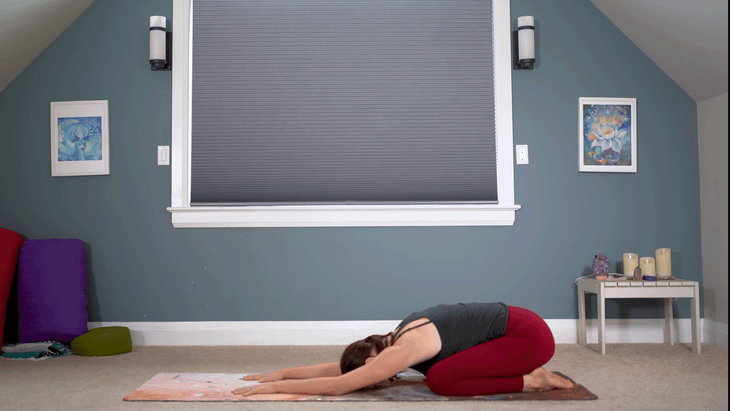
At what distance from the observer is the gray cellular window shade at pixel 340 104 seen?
3.51 m

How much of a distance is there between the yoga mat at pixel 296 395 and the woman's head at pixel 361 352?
168 millimetres

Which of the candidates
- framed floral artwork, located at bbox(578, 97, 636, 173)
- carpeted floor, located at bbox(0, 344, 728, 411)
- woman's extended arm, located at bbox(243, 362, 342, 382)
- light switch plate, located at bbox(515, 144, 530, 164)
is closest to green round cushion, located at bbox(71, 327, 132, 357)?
carpeted floor, located at bbox(0, 344, 728, 411)

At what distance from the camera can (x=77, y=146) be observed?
354 cm

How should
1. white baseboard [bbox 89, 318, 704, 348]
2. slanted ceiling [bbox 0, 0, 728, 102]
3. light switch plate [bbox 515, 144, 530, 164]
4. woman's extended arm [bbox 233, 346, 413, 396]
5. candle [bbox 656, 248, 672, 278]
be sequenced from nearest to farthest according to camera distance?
woman's extended arm [bbox 233, 346, 413, 396] < slanted ceiling [bbox 0, 0, 728, 102] < candle [bbox 656, 248, 672, 278] < white baseboard [bbox 89, 318, 704, 348] < light switch plate [bbox 515, 144, 530, 164]

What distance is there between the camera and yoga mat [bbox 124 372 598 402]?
219cm

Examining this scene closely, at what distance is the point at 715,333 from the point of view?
3.34 meters

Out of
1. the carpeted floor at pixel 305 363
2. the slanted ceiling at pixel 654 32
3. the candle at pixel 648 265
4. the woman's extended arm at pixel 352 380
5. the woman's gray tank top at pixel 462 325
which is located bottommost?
A: the carpeted floor at pixel 305 363

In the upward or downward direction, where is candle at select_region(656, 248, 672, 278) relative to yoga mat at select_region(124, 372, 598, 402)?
upward

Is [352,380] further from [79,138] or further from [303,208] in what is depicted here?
[79,138]

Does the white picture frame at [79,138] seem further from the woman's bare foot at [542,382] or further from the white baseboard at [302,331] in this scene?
the woman's bare foot at [542,382]

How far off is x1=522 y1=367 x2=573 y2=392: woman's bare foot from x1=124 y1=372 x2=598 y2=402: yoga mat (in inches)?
1.0

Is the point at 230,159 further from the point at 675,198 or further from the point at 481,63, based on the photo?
the point at 675,198

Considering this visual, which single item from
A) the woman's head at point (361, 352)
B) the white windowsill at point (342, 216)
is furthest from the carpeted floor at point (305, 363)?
the white windowsill at point (342, 216)

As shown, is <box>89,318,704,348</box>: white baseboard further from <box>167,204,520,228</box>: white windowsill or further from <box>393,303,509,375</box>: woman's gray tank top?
<box>393,303,509,375</box>: woman's gray tank top
